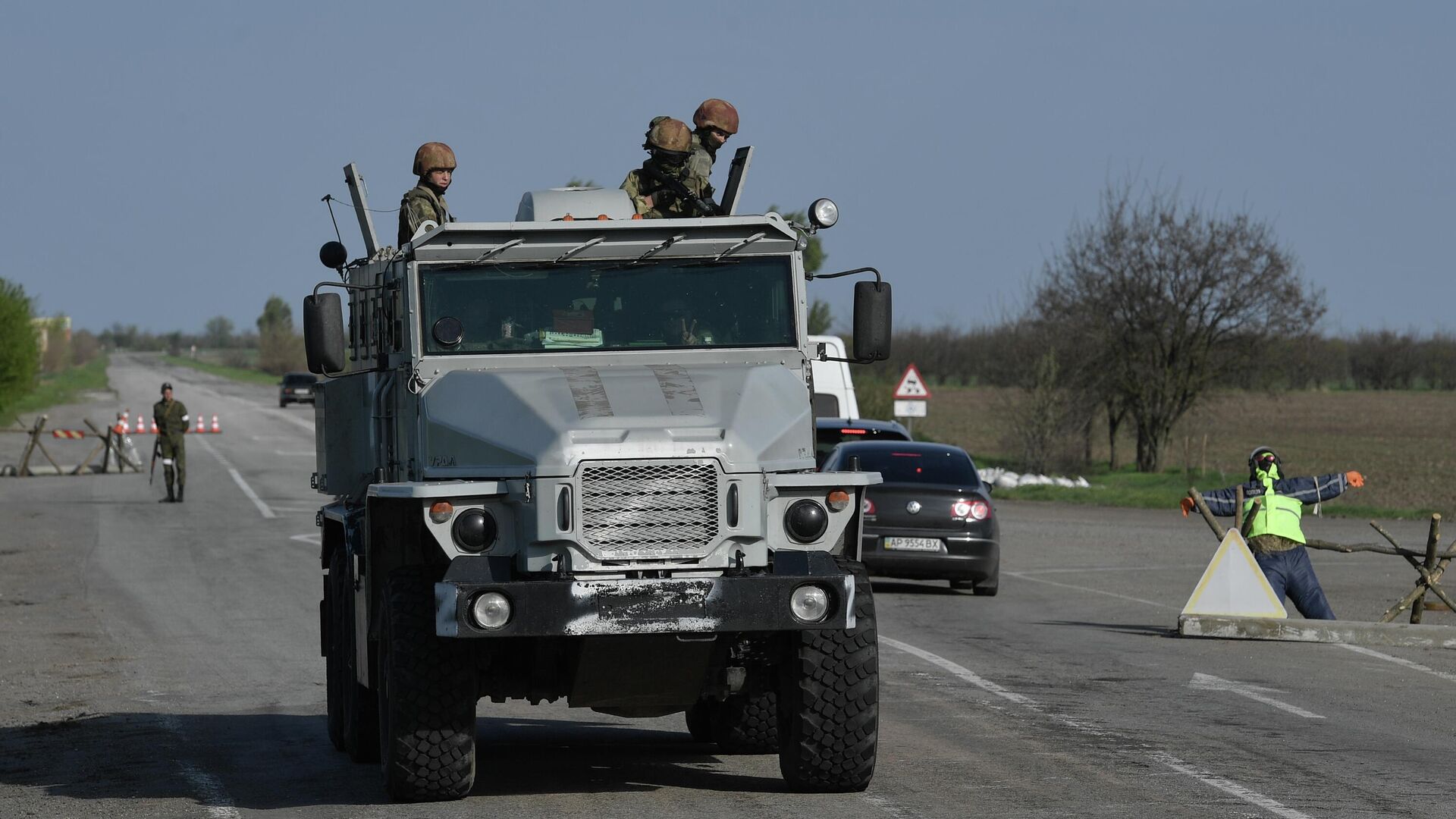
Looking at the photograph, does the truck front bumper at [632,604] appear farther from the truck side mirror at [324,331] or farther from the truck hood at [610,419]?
the truck side mirror at [324,331]

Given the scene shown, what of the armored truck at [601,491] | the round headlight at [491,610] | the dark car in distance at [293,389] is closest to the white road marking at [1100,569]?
the armored truck at [601,491]

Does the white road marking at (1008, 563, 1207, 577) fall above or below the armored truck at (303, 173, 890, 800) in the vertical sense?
below

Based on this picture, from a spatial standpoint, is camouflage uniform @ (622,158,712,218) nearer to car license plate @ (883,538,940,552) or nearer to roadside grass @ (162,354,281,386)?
car license plate @ (883,538,940,552)

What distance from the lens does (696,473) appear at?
7.54m

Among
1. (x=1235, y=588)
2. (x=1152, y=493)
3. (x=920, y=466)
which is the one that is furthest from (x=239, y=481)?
(x=1235, y=588)

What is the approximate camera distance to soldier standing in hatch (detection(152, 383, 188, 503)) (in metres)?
32.6

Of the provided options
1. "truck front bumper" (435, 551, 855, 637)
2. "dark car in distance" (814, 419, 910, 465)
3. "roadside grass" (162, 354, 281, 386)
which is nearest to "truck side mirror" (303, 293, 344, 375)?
"truck front bumper" (435, 551, 855, 637)

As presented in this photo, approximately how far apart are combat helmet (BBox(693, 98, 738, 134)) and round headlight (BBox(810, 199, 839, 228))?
1.28 meters

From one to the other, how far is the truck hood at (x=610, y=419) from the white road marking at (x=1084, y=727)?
234cm

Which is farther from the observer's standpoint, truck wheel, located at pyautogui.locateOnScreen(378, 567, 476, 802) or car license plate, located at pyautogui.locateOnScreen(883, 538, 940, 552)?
car license plate, located at pyautogui.locateOnScreen(883, 538, 940, 552)

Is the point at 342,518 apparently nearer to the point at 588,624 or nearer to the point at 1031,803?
the point at 588,624

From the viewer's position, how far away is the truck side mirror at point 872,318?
8805mm

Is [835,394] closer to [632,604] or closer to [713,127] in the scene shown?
[713,127]

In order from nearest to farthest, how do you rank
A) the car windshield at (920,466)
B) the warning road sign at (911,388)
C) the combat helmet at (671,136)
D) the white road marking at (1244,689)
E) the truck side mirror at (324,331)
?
the truck side mirror at (324,331) < the combat helmet at (671,136) < the white road marking at (1244,689) < the car windshield at (920,466) < the warning road sign at (911,388)
